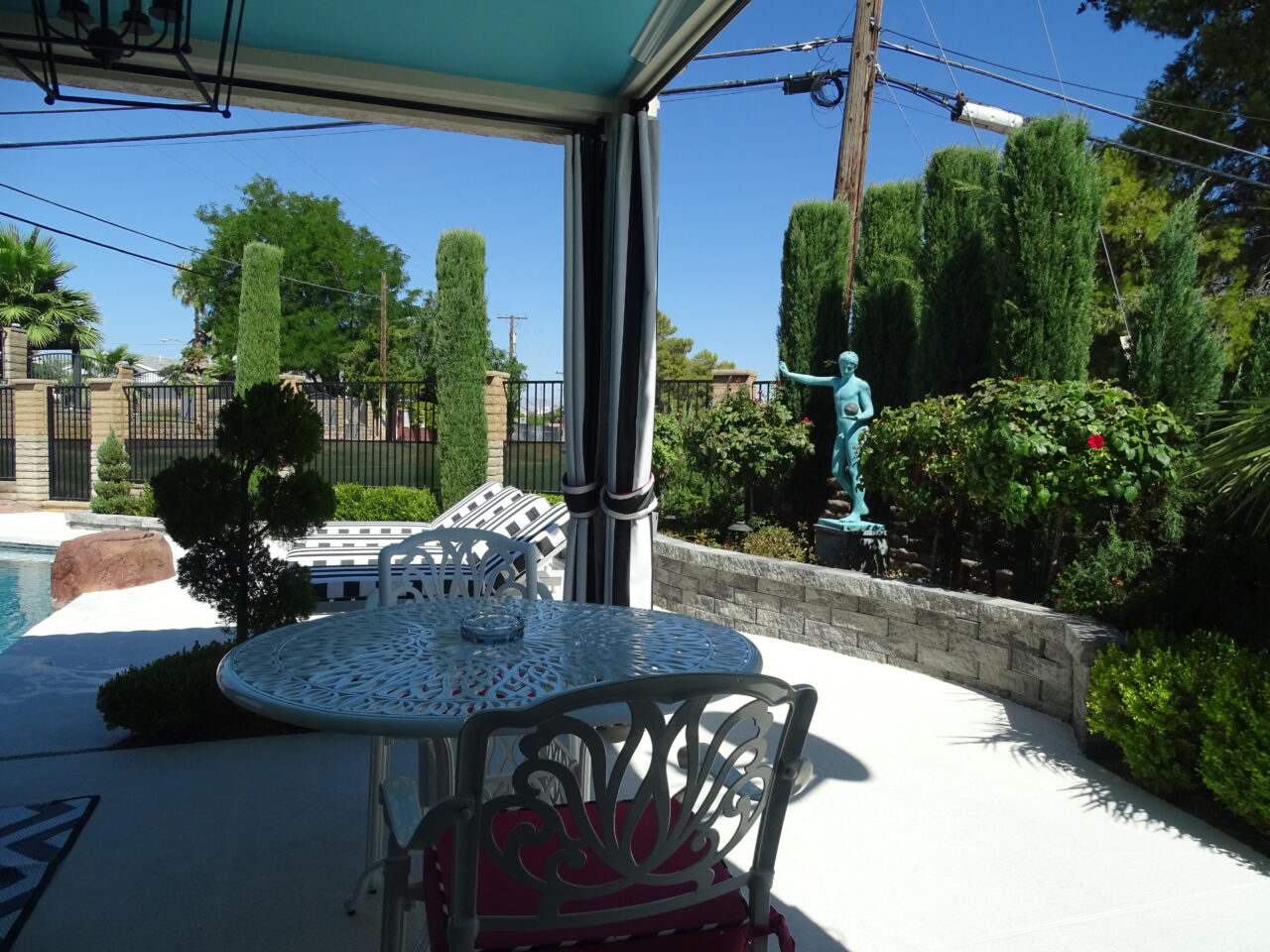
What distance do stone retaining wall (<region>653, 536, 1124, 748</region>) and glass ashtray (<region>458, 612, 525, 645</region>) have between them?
2.48 metres

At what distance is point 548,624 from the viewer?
220 cm

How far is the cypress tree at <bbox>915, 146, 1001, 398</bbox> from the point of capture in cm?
578

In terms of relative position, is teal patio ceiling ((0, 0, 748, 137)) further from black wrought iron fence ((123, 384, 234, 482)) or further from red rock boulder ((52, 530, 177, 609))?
black wrought iron fence ((123, 384, 234, 482))

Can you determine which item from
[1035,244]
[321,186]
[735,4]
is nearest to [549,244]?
[321,186]

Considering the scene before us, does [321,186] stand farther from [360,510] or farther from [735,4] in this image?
[735,4]

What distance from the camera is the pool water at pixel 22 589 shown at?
646cm

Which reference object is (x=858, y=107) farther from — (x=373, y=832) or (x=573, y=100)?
(x=373, y=832)

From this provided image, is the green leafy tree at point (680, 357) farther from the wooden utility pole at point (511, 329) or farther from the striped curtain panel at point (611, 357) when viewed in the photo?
the striped curtain panel at point (611, 357)

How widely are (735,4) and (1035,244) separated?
3.51 m

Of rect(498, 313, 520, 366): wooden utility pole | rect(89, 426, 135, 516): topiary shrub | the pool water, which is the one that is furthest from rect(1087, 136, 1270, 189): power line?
rect(498, 313, 520, 366): wooden utility pole

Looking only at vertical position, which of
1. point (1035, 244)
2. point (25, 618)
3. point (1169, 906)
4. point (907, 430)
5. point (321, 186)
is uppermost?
point (321, 186)

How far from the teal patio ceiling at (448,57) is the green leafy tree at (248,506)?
3.82ft

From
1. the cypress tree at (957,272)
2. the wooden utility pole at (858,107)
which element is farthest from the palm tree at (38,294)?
the cypress tree at (957,272)

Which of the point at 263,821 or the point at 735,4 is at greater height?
the point at 735,4
